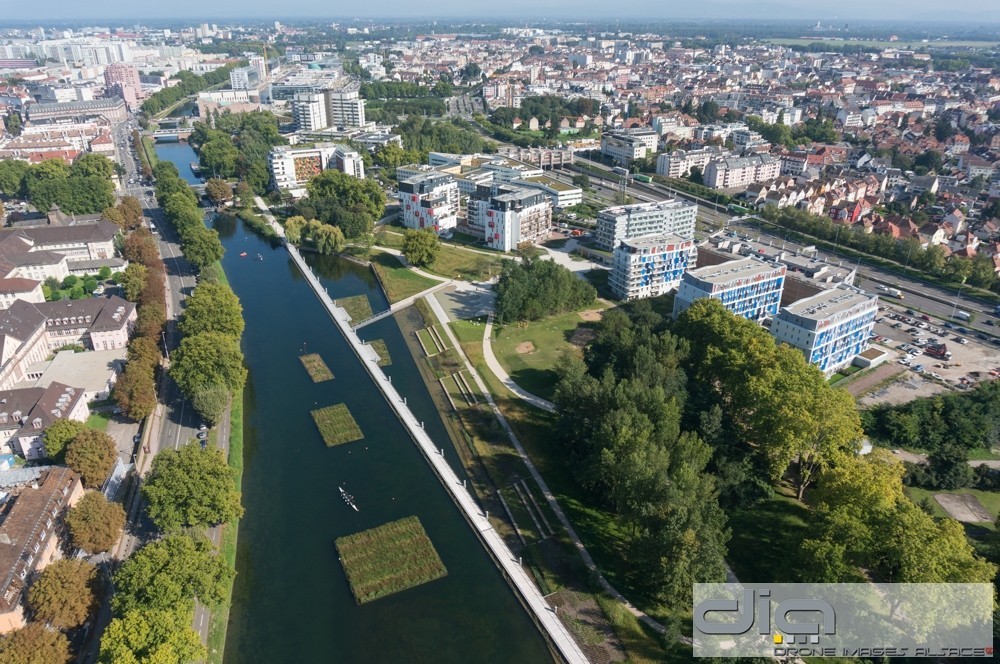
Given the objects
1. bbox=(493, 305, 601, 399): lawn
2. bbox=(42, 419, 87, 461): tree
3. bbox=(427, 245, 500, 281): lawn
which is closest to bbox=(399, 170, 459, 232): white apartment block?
bbox=(427, 245, 500, 281): lawn

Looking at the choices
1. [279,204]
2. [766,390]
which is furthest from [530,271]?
[279,204]

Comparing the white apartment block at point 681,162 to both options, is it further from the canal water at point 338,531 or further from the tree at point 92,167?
the tree at point 92,167

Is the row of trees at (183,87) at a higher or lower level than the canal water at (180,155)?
higher

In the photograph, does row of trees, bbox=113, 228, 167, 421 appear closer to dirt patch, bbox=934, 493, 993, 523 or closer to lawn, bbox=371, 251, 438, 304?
lawn, bbox=371, 251, 438, 304

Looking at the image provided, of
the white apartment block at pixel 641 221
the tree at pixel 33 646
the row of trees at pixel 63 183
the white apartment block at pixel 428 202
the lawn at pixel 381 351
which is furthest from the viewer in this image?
the row of trees at pixel 63 183

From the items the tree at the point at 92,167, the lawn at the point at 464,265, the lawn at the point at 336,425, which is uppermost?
the tree at the point at 92,167

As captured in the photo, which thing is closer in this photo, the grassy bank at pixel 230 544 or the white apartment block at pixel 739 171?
the grassy bank at pixel 230 544

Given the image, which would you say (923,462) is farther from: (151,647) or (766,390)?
(151,647)

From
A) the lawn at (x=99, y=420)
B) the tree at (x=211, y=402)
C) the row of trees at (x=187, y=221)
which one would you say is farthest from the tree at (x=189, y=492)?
the row of trees at (x=187, y=221)
